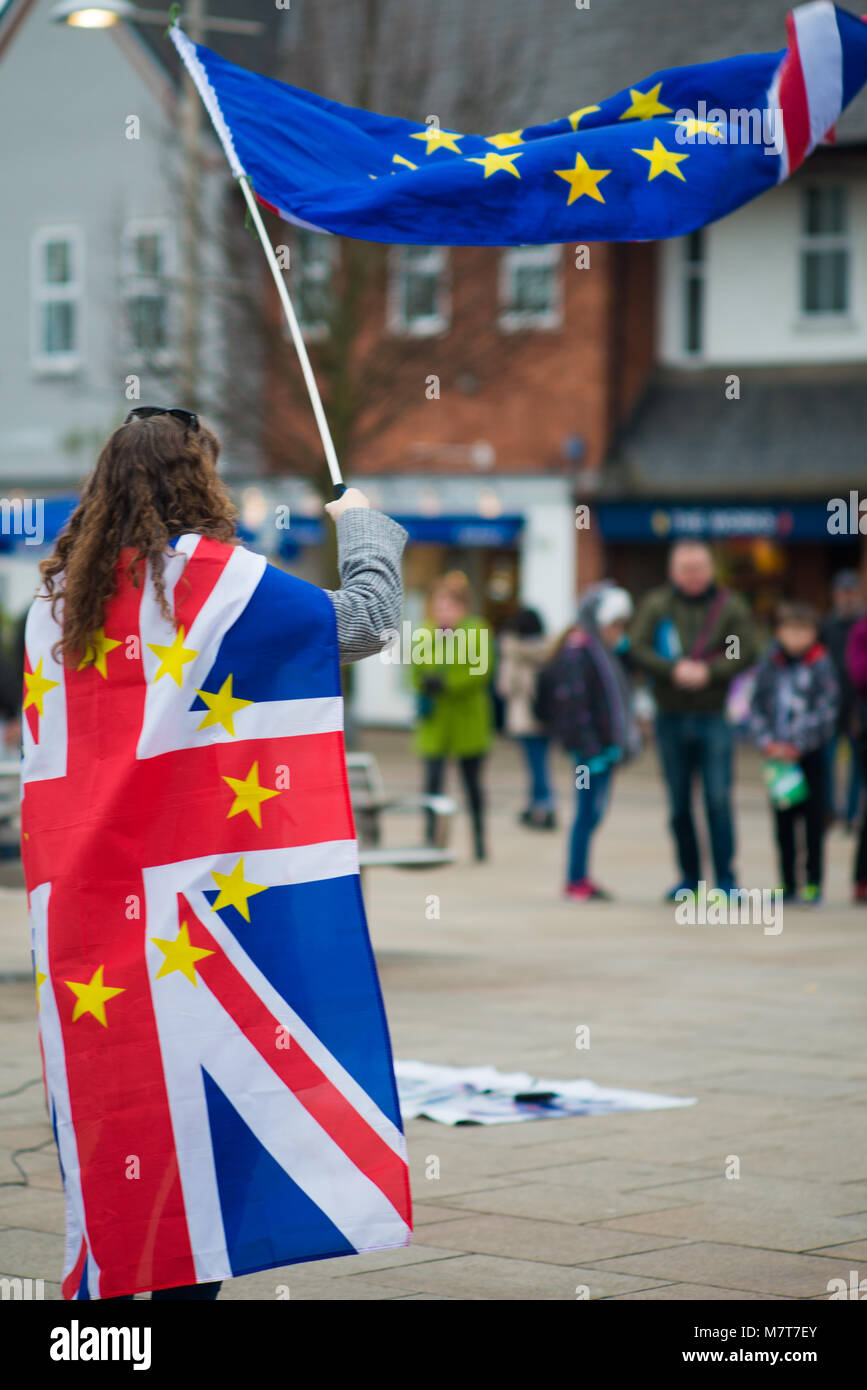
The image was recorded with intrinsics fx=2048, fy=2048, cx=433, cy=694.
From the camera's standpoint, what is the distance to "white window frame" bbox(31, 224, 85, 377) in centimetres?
3111

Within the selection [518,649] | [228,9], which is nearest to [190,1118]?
[518,649]

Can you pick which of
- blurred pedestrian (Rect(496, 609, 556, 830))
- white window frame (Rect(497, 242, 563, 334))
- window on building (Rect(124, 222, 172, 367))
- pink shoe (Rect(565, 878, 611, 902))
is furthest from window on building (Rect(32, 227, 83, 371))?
pink shoe (Rect(565, 878, 611, 902))

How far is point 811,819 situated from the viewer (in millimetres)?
11883

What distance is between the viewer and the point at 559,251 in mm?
23469

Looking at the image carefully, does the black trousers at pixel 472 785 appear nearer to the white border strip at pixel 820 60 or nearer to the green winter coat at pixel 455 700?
the green winter coat at pixel 455 700

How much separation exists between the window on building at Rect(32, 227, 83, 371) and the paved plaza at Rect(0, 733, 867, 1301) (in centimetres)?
2035

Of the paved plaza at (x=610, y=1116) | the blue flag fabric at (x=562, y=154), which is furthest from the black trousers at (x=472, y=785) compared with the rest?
the blue flag fabric at (x=562, y=154)

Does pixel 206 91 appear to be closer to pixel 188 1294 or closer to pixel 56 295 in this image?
pixel 188 1294

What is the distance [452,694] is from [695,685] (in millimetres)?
3436

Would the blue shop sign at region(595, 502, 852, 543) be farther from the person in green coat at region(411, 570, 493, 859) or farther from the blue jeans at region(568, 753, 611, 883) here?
the blue jeans at region(568, 753, 611, 883)

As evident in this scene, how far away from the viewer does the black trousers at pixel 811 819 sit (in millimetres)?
11852

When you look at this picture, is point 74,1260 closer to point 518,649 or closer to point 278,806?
point 278,806

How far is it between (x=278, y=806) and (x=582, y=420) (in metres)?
23.6

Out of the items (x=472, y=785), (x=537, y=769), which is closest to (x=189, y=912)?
(x=472, y=785)
